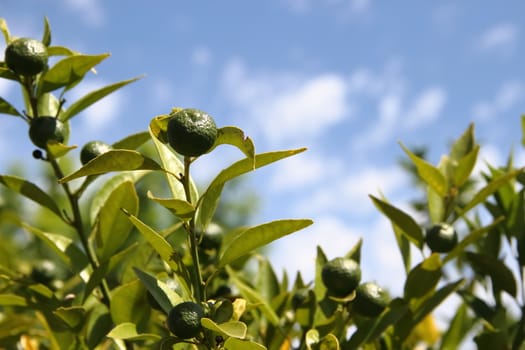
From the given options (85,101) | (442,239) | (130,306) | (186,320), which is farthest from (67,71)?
(442,239)

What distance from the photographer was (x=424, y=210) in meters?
5.95

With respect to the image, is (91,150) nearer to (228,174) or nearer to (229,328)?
(228,174)

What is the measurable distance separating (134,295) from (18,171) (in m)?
14.3

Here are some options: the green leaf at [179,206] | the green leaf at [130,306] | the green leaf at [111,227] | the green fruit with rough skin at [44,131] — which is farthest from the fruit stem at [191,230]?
the green fruit with rough skin at [44,131]

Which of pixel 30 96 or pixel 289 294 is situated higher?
pixel 30 96

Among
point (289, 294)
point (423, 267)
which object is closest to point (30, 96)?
point (289, 294)

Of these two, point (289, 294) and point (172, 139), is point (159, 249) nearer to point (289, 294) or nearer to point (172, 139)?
point (172, 139)

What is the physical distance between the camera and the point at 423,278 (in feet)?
5.58

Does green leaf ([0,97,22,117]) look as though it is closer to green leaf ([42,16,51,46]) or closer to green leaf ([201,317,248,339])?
green leaf ([42,16,51,46])

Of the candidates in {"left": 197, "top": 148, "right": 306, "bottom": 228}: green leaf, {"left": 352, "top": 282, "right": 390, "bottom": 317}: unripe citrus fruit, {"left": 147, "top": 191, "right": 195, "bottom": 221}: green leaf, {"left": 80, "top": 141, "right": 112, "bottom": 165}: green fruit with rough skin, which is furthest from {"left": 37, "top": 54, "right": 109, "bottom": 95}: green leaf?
{"left": 352, "top": 282, "right": 390, "bottom": 317}: unripe citrus fruit

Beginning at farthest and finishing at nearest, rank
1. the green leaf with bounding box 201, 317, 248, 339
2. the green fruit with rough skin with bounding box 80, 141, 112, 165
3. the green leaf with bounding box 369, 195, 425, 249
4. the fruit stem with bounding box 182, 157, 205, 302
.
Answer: the green leaf with bounding box 369, 195, 425, 249
the green fruit with rough skin with bounding box 80, 141, 112, 165
the fruit stem with bounding box 182, 157, 205, 302
the green leaf with bounding box 201, 317, 248, 339

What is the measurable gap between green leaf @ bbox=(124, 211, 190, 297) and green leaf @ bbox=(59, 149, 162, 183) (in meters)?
0.09

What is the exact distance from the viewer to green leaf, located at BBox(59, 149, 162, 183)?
1144 millimetres

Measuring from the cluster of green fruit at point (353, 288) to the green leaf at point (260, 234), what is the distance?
370mm
